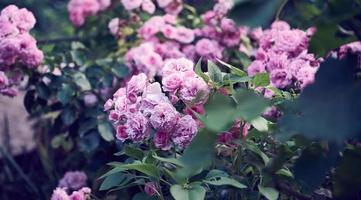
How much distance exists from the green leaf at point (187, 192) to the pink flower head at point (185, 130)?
182mm

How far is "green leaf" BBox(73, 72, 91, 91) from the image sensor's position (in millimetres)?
2930

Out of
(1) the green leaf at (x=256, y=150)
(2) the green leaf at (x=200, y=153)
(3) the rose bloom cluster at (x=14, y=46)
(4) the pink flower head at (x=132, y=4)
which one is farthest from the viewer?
(4) the pink flower head at (x=132, y=4)

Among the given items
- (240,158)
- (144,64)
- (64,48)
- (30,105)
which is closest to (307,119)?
(240,158)

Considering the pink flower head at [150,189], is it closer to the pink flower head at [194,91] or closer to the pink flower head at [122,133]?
the pink flower head at [122,133]

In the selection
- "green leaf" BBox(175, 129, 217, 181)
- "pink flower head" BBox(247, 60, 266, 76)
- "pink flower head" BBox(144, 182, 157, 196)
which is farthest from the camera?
"pink flower head" BBox(247, 60, 266, 76)

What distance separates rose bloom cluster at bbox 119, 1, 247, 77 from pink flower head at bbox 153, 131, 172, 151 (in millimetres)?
1020

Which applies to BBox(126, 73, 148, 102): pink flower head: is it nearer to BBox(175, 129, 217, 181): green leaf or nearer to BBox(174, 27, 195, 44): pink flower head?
BBox(175, 129, 217, 181): green leaf

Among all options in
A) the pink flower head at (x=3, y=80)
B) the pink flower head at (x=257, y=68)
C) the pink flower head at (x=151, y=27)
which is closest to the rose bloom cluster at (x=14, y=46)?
the pink flower head at (x=3, y=80)

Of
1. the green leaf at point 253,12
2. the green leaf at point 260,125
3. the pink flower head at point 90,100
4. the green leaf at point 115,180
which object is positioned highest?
the green leaf at point 253,12

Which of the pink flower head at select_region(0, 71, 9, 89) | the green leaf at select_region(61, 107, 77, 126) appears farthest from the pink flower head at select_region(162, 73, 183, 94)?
the green leaf at select_region(61, 107, 77, 126)

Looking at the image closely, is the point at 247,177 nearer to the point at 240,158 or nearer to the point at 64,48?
the point at 240,158

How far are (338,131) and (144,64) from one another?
5.87ft

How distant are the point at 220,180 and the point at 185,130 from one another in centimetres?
19

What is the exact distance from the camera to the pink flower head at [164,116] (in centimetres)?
186
